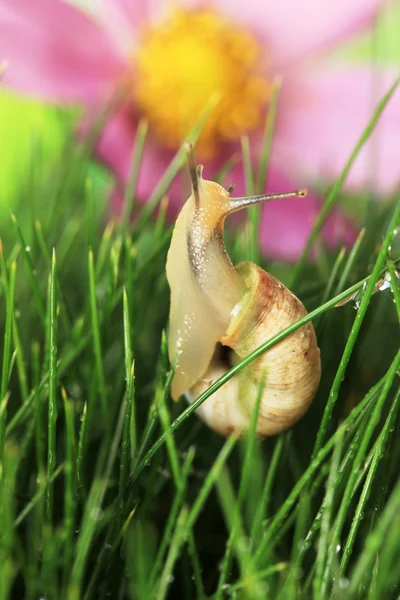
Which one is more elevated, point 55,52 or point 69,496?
point 55,52

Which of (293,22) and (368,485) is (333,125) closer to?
(293,22)

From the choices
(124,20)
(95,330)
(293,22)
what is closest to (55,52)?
(124,20)

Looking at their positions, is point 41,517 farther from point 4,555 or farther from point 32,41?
point 32,41

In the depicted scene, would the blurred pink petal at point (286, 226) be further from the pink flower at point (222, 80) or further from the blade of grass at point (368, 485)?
the blade of grass at point (368, 485)

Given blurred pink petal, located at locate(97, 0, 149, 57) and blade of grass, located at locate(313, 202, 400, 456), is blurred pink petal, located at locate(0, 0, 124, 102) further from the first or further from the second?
blade of grass, located at locate(313, 202, 400, 456)

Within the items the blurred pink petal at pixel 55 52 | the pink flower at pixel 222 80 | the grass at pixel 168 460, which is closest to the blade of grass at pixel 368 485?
the grass at pixel 168 460

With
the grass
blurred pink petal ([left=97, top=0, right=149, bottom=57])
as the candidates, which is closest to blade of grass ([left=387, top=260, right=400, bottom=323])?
the grass
